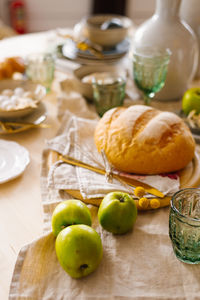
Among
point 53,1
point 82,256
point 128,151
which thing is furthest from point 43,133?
point 53,1

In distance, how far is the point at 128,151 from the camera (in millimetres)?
906

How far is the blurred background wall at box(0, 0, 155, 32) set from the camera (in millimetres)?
3793

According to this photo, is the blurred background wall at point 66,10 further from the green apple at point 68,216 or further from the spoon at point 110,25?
the green apple at point 68,216

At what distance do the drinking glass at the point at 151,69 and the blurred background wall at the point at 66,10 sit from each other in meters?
2.81

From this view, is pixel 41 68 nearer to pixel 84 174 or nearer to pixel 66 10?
pixel 84 174

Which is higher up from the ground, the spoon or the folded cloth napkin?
the spoon

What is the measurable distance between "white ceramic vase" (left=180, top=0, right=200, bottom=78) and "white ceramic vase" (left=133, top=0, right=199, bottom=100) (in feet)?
0.51

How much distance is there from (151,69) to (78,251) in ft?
2.56

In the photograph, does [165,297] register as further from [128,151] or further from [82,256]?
[128,151]

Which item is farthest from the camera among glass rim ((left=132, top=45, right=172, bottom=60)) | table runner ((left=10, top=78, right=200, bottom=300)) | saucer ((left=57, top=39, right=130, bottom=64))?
saucer ((left=57, top=39, right=130, bottom=64))

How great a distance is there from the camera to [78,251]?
0.63 meters

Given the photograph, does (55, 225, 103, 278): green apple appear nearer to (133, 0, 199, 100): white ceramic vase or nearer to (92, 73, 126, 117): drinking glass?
(92, 73, 126, 117): drinking glass

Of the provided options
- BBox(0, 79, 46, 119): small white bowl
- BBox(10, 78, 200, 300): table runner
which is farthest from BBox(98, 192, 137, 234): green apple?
BBox(0, 79, 46, 119): small white bowl

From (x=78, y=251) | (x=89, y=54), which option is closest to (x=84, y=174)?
(x=78, y=251)
